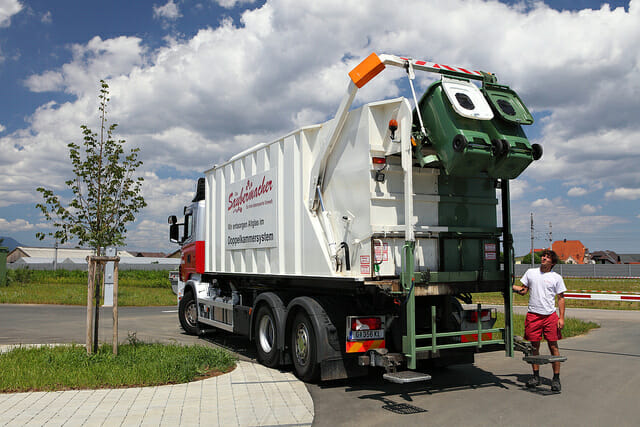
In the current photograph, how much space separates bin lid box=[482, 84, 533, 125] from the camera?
642 centimetres

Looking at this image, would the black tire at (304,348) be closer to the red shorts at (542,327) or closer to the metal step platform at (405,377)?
the metal step platform at (405,377)

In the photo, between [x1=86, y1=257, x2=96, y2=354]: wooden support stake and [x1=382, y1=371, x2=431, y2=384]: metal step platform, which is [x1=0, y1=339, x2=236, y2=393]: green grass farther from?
[x1=382, y1=371, x2=431, y2=384]: metal step platform

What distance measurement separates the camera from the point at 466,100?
6.34 meters

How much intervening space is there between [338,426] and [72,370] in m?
3.92

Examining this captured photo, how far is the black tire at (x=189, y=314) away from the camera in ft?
39.8

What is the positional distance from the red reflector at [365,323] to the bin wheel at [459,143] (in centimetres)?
230

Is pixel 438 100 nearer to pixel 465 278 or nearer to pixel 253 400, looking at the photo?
pixel 465 278

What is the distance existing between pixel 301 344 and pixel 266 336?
127 centimetres

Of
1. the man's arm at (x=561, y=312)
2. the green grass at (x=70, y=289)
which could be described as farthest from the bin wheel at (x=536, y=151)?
the green grass at (x=70, y=289)

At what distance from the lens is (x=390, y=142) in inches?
257

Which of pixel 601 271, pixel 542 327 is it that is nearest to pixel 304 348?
pixel 542 327

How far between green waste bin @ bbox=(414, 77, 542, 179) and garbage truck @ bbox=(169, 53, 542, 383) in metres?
0.02

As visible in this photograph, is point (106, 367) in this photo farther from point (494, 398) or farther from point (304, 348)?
point (494, 398)

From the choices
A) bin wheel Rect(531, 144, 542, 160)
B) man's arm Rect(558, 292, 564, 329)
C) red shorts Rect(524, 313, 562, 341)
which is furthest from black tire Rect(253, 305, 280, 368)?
bin wheel Rect(531, 144, 542, 160)
